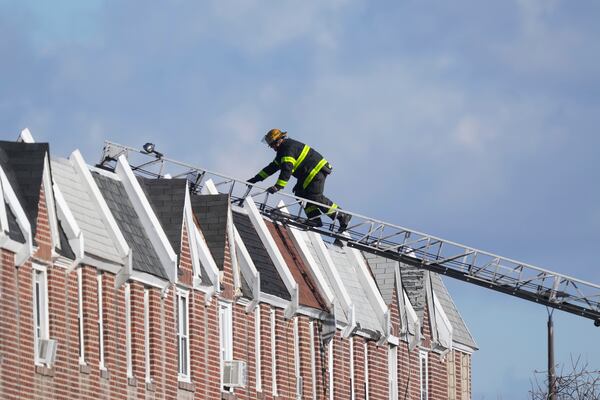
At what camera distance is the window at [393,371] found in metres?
56.5

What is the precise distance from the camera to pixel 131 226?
149 ft

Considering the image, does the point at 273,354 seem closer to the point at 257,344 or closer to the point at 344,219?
the point at 257,344

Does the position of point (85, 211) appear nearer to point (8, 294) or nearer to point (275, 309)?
point (8, 294)

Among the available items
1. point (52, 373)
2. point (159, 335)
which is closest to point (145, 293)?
point (159, 335)

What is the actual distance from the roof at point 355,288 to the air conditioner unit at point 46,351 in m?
14.7

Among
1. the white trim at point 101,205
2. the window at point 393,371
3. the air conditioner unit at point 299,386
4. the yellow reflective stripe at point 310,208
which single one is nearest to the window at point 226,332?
the yellow reflective stripe at point 310,208

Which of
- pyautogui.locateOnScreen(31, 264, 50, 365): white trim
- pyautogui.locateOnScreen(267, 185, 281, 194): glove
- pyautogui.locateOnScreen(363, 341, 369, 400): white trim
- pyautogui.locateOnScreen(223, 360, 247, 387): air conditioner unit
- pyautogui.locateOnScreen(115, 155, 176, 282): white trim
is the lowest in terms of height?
pyautogui.locateOnScreen(31, 264, 50, 365): white trim

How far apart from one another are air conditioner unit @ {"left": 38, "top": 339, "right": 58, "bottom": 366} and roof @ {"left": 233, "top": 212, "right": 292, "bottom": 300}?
989cm

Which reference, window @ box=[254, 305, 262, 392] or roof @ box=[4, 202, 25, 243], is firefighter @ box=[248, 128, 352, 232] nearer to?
window @ box=[254, 305, 262, 392]

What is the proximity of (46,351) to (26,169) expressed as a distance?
10.4 feet

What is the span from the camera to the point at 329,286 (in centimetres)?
5384

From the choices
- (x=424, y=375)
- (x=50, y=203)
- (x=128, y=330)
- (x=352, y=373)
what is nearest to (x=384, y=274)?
(x=352, y=373)

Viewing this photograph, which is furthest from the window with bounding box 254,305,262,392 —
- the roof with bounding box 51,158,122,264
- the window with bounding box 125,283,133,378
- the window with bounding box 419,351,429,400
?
the window with bounding box 419,351,429,400

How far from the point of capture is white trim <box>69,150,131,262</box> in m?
43.7
